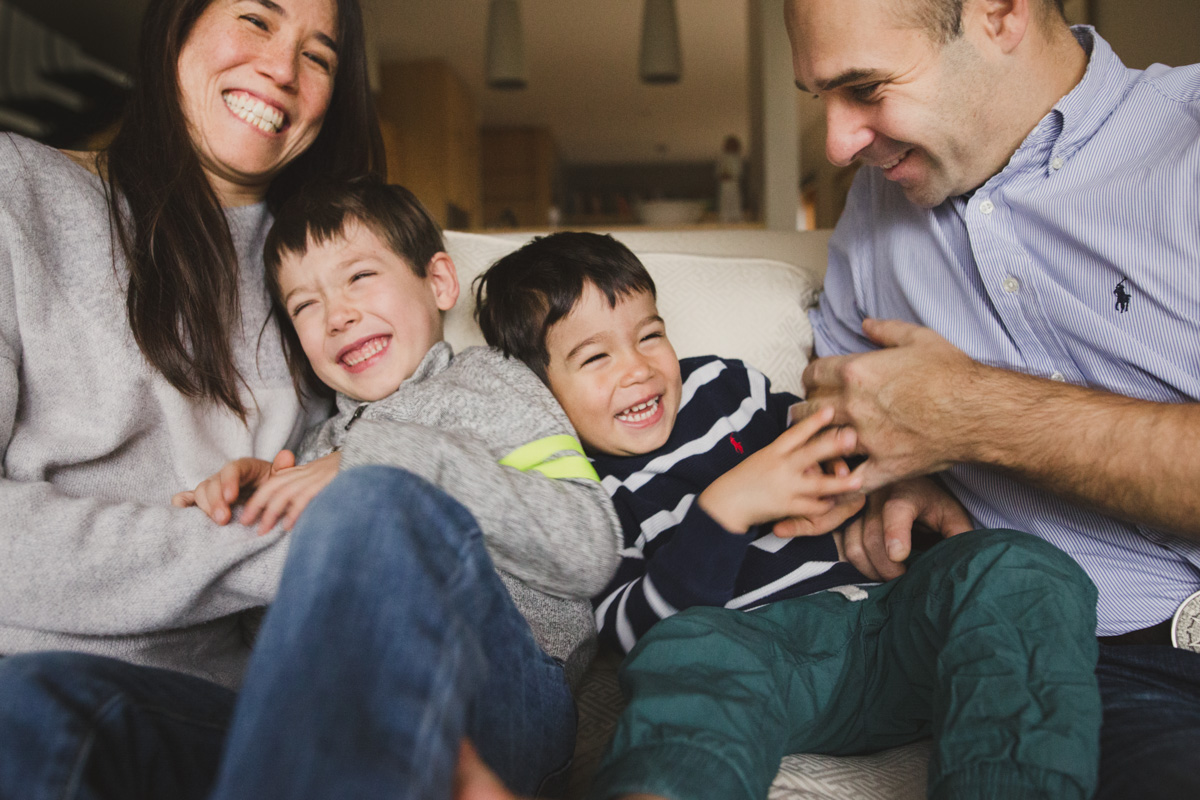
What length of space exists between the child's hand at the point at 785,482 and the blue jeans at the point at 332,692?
31 centimetres

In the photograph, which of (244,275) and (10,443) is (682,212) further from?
(10,443)

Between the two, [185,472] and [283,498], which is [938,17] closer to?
[283,498]

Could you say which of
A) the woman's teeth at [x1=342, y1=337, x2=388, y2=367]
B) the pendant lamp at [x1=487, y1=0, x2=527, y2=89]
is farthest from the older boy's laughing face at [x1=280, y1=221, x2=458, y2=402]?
the pendant lamp at [x1=487, y1=0, x2=527, y2=89]

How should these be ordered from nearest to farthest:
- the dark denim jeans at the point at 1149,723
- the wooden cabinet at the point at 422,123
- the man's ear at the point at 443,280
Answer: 1. the dark denim jeans at the point at 1149,723
2. the man's ear at the point at 443,280
3. the wooden cabinet at the point at 422,123

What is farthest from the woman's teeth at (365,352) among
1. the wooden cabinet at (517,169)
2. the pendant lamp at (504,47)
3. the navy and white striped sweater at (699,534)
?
the wooden cabinet at (517,169)

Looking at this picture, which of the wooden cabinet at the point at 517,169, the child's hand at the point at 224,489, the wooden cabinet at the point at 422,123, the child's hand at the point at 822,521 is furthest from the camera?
the wooden cabinet at the point at 517,169

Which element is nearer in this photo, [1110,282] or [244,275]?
[1110,282]

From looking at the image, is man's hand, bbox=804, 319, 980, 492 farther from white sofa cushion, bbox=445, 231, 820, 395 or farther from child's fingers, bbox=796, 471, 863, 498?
white sofa cushion, bbox=445, 231, 820, 395

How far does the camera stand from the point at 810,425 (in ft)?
3.02

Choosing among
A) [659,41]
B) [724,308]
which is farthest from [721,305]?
[659,41]

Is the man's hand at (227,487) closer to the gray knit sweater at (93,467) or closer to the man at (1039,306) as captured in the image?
the gray knit sweater at (93,467)

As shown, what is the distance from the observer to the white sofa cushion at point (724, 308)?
4.43 ft

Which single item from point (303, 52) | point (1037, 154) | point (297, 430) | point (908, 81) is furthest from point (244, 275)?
point (1037, 154)

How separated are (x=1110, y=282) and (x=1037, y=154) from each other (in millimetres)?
189
